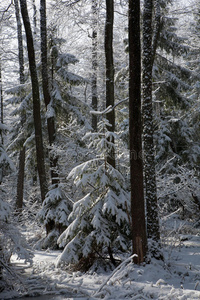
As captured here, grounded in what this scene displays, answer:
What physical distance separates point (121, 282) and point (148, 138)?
12.2 feet

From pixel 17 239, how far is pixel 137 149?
3401 mm

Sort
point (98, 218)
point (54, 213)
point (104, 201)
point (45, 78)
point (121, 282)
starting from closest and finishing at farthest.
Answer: point (121, 282)
point (98, 218)
point (104, 201)
point (54, 213)
point (45, 78)

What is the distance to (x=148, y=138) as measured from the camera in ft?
26.1

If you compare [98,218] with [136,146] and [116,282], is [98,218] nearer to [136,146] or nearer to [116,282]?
[116,282]

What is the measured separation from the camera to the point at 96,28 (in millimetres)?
10836

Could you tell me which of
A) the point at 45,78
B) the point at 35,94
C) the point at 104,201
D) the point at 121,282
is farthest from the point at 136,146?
the point at 45,78

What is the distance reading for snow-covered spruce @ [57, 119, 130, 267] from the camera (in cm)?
703

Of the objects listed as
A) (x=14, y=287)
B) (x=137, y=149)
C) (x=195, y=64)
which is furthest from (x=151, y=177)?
(x=195, y=64)

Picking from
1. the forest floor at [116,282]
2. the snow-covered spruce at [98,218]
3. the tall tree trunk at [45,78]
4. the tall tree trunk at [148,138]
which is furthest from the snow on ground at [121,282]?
the tall tree trunk at [45,78]

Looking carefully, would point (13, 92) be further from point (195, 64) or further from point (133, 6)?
point (195, 64)

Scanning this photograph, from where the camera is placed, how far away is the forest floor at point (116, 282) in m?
5.48

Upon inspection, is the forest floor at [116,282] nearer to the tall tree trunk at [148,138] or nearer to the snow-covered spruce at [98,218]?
the snow-covered spruce at [98,218]

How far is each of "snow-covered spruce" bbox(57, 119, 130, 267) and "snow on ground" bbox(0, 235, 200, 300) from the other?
1.74ft

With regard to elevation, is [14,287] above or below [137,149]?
below
